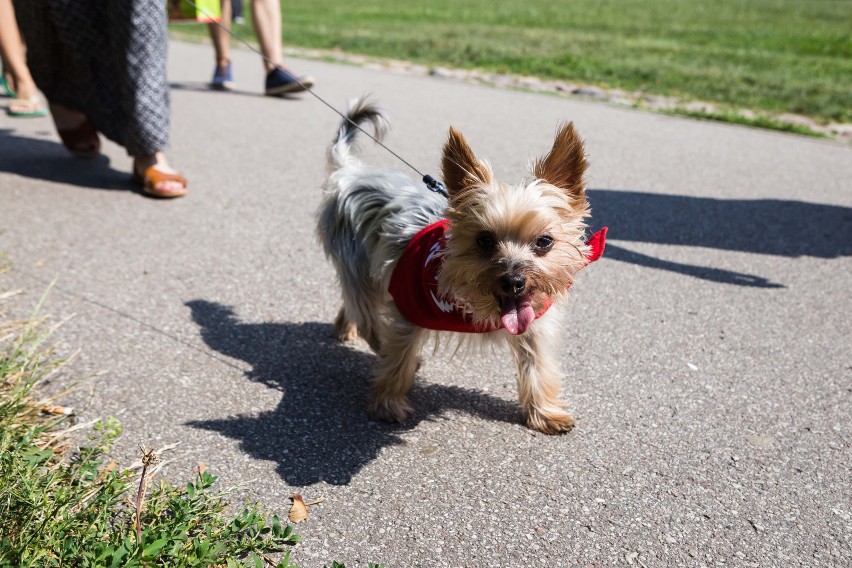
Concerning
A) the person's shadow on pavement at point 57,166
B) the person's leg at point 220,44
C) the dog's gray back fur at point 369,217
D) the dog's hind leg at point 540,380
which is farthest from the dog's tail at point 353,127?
the person's leg at point 220,44

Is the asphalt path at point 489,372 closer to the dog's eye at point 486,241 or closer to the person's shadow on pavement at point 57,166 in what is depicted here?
the person's shadow on pavement at point 57,166

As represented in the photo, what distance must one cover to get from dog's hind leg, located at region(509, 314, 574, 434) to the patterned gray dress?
3540mm

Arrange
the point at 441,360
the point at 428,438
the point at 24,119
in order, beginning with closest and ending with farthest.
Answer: the point at 428,438 < the point at 441,360 < the point at 24,119

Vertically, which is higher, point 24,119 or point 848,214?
point 848,214

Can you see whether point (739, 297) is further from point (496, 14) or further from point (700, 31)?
point (496, 14)

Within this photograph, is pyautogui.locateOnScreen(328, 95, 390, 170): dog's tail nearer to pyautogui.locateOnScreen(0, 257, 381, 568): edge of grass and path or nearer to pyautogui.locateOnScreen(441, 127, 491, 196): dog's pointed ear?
pyautogui.locateOnScreen(441, 127, 491, 196): dog's pointed ear

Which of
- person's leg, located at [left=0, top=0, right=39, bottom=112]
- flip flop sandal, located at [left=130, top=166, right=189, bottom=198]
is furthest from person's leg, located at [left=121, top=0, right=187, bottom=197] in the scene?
person's leg, located at [left=0, top=0, right=39, bottom=112]

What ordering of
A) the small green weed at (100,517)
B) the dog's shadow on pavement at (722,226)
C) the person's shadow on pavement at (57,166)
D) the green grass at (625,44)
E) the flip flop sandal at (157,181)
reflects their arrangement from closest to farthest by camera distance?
the small green weed at (100,517) < the dog's shadow on pavement at (722,226) < the flip flop sandal at (157,181) < the person's shadow on pavement at (57,166) < the green grass at (625,44)

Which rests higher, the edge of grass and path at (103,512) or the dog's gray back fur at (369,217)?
the dog's gray back fur at (369,217)

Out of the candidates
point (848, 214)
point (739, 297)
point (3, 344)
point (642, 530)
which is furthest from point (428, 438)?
point (848, 214)

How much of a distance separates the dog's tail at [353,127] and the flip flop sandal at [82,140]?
129 inches

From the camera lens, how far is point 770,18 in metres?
28.5

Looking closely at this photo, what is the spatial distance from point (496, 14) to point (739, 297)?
22248 mm

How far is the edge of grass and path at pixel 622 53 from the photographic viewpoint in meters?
10.7
